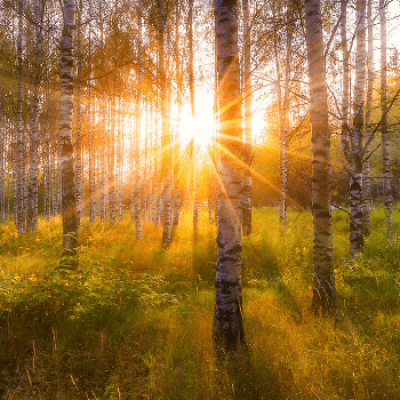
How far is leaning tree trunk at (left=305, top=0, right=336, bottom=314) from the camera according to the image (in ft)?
13.8

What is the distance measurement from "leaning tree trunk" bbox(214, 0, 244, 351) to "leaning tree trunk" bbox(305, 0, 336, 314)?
1.60m

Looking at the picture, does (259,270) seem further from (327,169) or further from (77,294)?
(77,294)

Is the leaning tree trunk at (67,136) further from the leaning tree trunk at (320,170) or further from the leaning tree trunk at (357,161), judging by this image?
the leaning tree trunk at (357,161)

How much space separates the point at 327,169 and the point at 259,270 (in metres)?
3.79

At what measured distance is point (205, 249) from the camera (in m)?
8.02

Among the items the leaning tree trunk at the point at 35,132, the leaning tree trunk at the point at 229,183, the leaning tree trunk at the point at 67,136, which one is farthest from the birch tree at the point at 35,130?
the leaning tree trunk at the point at 229,183

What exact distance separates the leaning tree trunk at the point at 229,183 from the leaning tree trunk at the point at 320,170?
5.24ft

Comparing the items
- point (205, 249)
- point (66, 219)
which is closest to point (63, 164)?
point (66, 219)

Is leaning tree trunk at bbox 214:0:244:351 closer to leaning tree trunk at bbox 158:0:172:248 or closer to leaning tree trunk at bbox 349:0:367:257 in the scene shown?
leaning tree trunk at bbox 349:0:367:257

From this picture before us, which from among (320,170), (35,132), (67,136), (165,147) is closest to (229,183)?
(320,170)

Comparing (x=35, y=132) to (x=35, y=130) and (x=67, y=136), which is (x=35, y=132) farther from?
(x=67, y=136)

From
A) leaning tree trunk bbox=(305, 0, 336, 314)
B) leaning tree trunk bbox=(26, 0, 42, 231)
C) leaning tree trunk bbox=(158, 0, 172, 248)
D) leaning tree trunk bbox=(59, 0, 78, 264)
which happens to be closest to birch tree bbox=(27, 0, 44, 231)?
leaning tree trunk bbox=(26, 0, 42, 231)

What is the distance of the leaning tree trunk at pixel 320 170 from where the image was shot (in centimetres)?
421

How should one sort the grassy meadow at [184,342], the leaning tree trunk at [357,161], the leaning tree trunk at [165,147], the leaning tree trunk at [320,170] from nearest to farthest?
the grassy meadow at [184,342] < the leaning tree trunk at [320,170] < the leaning tree trunk at [357,161] < the leaning tree trunk at [165,147]
